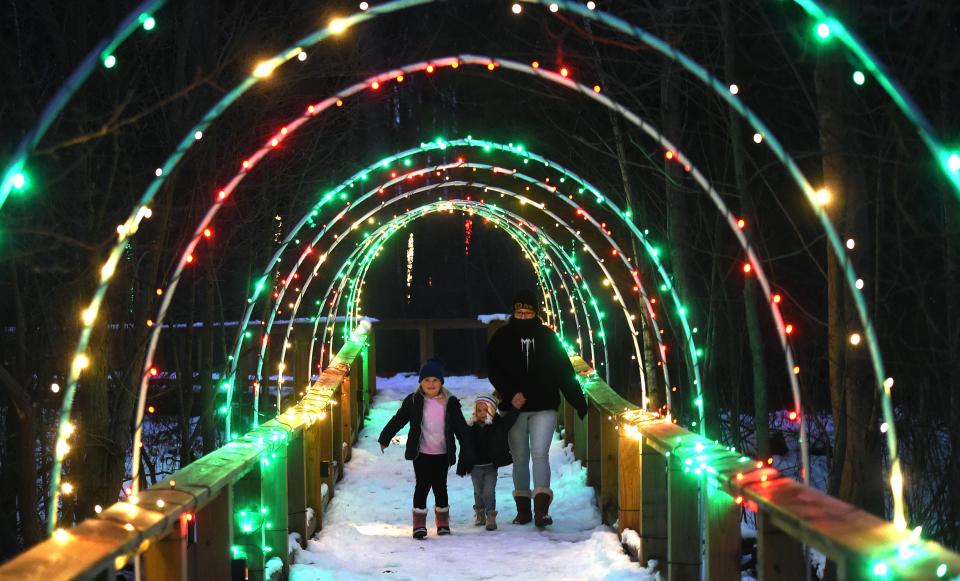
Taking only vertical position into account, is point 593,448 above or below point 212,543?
below

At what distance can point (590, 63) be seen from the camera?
12.3 metres

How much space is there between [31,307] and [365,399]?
6.88 m

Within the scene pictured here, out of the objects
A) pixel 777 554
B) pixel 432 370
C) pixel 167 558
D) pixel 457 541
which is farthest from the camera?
pixel 432 370

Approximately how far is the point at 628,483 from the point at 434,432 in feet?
6.42

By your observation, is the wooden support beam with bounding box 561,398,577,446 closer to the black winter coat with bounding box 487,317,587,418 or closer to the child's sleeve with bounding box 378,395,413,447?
the black winter coat with bounding box 487,317,587,418

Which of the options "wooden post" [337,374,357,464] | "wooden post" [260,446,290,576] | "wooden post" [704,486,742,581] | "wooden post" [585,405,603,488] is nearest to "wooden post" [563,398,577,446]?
"wooden post" [585,405,603,488]

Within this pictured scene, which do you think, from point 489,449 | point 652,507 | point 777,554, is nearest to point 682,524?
point 652,507

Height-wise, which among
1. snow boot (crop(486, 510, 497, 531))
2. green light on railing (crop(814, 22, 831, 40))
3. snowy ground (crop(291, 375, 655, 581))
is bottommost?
snowy ground (crop(291, 375, 655, 581))

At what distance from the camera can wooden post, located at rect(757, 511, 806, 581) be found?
4.45 meters

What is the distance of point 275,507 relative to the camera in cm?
717

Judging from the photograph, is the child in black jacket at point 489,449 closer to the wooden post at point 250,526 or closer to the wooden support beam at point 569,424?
the wooden post at point 250,526

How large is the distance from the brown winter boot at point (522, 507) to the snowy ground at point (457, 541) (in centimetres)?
12

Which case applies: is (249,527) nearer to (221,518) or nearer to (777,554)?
(221,518)

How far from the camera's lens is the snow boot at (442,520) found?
9250 mm
